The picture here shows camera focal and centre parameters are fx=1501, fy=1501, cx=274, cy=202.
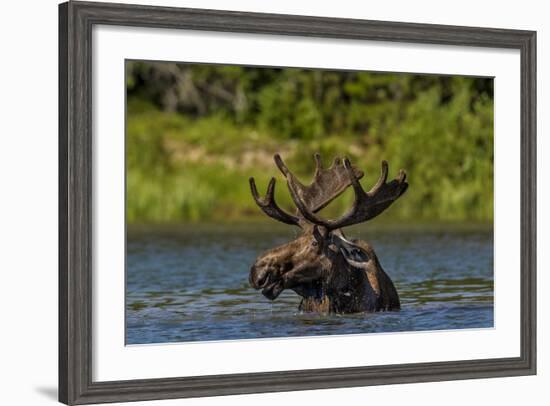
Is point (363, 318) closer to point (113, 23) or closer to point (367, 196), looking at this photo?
point (367, 196)

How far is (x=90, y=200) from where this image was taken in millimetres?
9562

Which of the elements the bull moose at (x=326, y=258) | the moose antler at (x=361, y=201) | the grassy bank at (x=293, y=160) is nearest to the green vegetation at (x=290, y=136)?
the grassy bank at (x=293, y=160)

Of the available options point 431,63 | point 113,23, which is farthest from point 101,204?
point 431,63

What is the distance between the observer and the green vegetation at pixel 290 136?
2353 centimetres

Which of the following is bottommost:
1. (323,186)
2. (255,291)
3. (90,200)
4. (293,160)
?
(255,291)

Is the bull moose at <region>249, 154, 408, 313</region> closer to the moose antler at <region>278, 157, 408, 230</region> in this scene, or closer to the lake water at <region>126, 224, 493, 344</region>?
the moose antler at <region>278, 157, 408, 230</region>

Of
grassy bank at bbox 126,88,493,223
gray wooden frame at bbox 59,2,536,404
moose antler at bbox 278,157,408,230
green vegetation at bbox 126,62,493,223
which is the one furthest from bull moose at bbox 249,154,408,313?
grassy bank at bbox 126,88,493,223

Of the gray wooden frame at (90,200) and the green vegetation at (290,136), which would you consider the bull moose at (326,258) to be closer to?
the gray wooden frame at (90,200)

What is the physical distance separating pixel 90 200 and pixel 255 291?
567 centimetres

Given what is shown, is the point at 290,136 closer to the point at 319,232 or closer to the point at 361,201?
the point at 319,232

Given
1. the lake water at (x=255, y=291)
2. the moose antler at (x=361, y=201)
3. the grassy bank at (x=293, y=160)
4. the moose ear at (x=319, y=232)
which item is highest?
the grassy bank at (x=293, y=160)

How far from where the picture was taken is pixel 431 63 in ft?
35.7

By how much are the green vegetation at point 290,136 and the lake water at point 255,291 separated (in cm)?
97

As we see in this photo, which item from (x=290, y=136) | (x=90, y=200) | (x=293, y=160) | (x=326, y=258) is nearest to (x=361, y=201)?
(x=326, y=258)
